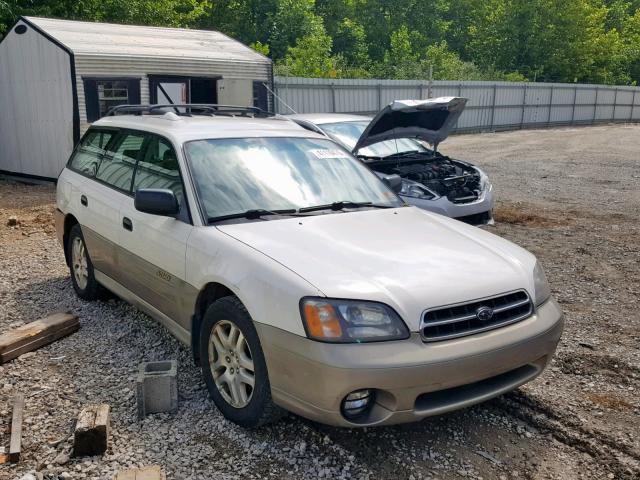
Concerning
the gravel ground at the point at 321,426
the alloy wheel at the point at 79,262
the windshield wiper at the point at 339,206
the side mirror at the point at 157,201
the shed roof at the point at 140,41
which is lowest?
the gravel ground at the point at 321,426

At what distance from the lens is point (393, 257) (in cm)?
327

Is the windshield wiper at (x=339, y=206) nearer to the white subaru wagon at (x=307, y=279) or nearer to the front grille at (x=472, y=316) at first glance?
the white subaru wagon at (x=307, y=279)

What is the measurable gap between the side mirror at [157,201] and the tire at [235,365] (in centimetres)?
69

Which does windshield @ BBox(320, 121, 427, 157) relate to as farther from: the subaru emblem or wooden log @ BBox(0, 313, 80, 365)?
the subaru emblem

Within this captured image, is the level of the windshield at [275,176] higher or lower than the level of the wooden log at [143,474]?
higher

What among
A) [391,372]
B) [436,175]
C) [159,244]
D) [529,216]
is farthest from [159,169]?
[529,216]

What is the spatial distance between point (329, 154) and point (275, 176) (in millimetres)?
619

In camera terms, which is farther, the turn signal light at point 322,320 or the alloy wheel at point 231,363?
the alloy wheel at point 231,363

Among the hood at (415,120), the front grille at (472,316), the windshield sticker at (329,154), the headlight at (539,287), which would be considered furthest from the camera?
the hood at (415,120)

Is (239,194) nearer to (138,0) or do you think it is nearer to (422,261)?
(422,261)

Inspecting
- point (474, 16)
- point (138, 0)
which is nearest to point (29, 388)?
point (138, 0)

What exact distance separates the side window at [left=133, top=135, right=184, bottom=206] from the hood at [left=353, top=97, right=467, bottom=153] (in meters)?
3.85

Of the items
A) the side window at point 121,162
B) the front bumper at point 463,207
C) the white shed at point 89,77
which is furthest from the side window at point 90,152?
the white shed at point 89,77

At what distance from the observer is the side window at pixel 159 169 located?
395cm
